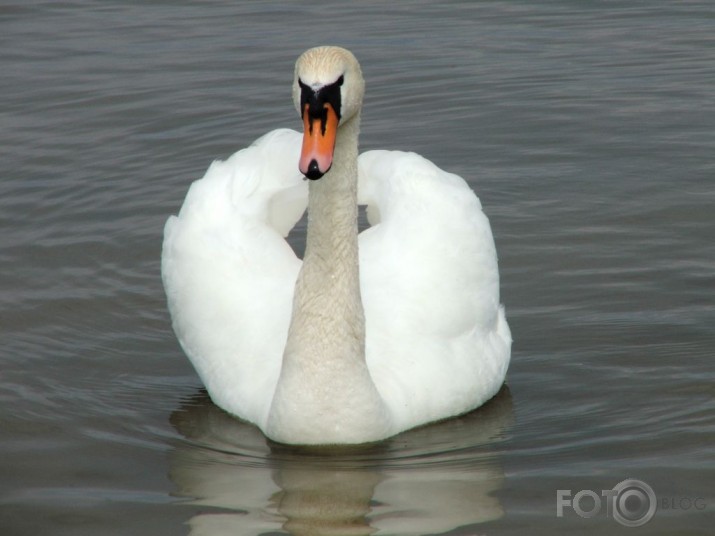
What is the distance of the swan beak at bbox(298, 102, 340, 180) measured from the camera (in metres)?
5.77

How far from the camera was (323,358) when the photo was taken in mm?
6891

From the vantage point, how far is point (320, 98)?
19.5 ft

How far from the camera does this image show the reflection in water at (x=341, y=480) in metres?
6.29

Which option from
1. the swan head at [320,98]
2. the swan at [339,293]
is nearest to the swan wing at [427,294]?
the swan at [339,293]

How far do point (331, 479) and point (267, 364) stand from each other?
84 centimetres

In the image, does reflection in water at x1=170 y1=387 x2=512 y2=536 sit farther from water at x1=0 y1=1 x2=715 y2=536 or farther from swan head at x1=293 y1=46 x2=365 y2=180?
swan head at x1=293 y1=46 x2=365 y2=180

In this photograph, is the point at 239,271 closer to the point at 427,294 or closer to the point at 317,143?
the point at 427,294

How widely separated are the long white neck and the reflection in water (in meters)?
0.13

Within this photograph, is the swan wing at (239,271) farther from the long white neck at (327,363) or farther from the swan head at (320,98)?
the swan head at (320,98)

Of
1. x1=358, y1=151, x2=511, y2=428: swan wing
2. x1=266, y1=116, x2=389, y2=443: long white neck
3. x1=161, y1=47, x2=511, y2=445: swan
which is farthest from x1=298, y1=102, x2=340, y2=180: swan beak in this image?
x1=358, y1=151, x2=511, y2=428: swan wing

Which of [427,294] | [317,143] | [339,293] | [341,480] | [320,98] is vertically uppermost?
[320,98]

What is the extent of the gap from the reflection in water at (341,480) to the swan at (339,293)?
10 centimetres

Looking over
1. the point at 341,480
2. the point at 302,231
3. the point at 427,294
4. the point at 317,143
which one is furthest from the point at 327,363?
the point at 302,231

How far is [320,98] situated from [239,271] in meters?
1.86
